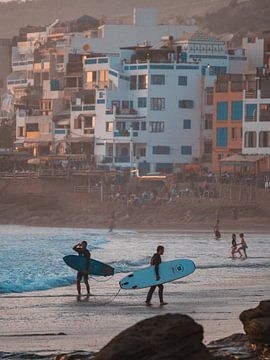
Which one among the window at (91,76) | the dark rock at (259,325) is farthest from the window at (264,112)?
the dark rock at (259,325)

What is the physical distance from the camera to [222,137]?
74.8m

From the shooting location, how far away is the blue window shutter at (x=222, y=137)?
7444 centimetres

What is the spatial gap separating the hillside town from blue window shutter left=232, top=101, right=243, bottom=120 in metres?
0.05

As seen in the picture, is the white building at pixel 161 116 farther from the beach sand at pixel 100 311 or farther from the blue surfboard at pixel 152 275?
the blue surfboard at pixel 152 275

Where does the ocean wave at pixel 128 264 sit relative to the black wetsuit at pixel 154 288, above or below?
below

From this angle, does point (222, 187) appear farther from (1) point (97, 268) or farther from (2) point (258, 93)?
(1) point (97, 268)

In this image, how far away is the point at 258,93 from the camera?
70562 millimetres

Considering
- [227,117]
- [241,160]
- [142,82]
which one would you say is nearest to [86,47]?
[142,82]

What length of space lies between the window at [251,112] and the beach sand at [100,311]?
127 ft

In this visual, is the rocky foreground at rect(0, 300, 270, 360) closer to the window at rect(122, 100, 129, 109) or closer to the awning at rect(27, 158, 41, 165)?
the awning at rect(27, 158, 41, 165)

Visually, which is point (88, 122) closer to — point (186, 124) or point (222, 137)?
point (186, 124)

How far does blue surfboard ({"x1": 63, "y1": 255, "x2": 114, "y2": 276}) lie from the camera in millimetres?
29469

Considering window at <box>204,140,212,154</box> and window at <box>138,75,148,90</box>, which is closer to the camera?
window at <box>204,140,212,154</box>

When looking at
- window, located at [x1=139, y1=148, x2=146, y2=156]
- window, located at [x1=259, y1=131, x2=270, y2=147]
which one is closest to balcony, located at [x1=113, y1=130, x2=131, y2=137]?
window, located at [x1=139, y1=148, x2=146, y2=156]
